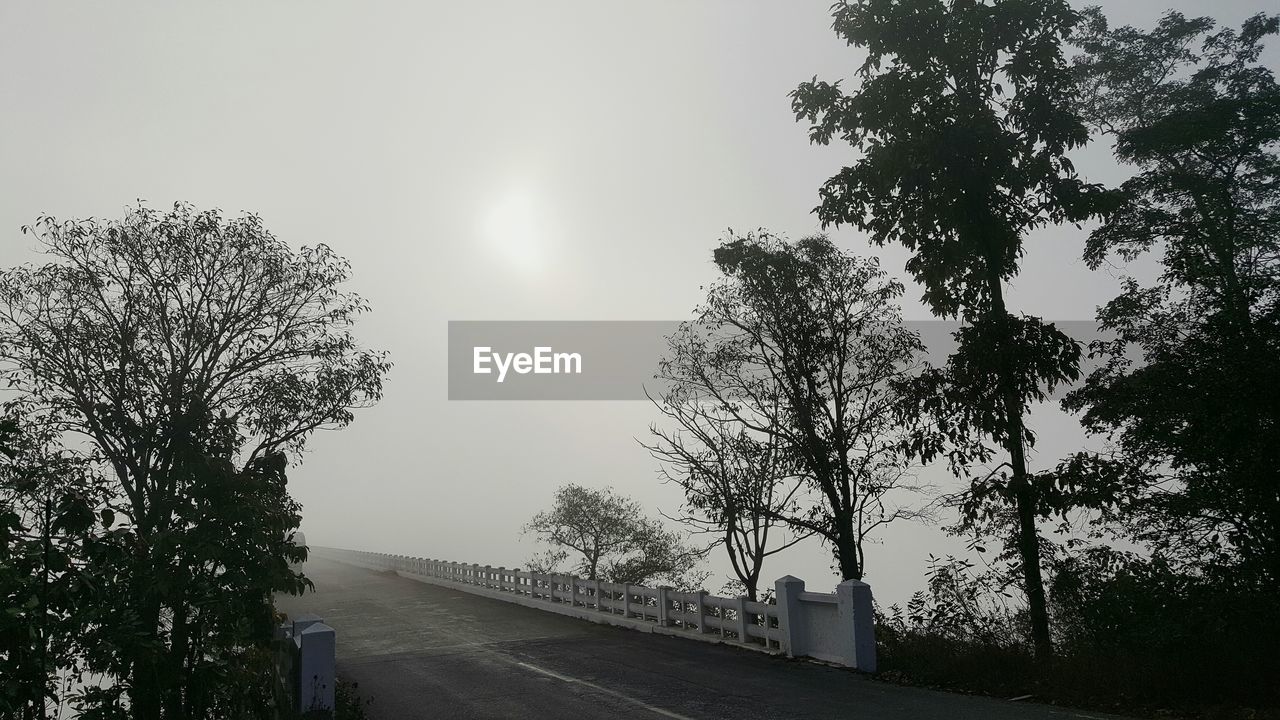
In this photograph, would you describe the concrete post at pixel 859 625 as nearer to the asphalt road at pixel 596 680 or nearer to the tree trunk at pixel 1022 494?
the asphalt road at pixel 596 680

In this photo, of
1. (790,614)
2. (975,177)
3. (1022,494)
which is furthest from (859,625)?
(975,177)

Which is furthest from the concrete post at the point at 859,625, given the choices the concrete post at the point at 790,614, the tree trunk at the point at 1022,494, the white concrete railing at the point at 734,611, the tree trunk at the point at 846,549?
the tree trunk at the point at 846,549

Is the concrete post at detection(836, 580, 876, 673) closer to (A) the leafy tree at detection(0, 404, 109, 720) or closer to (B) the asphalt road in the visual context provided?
(B) the asphalt road

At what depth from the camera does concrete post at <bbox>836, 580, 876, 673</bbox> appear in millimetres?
14219

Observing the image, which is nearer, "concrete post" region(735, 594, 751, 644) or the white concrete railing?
the white concrete railing

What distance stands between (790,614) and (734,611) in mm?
2948

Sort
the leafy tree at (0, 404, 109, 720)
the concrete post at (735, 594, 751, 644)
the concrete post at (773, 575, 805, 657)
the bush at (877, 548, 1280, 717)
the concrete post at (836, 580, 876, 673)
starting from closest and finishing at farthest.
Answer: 1. the leafy tree at (0, 404, 109, 720)
2. the bush at (877, 548, 1280, 717)
3. the concrete post at (836, 580, 876, 673)
4. the concrete post at (773, 575, 805, 657)
5. the concrete post at (735, 594, 751, 644)

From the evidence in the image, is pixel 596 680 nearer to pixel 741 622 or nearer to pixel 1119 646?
pixel 741 622

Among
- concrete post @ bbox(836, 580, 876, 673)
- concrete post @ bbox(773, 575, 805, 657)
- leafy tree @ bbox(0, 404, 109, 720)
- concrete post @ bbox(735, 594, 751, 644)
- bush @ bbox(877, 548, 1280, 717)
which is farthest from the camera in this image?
concrete post @ bbox(735, 594, 751, 644)

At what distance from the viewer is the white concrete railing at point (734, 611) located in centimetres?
1446

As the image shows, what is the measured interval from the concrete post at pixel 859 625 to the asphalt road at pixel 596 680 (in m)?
0.37

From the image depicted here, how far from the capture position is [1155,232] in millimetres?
21625

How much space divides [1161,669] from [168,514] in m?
15.7

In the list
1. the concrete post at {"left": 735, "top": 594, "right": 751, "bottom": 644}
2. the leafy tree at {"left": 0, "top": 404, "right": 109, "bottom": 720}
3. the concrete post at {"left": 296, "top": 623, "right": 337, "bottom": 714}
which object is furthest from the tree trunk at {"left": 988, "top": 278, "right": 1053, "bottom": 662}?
the leafy tree at {"left": 0, "top": 404, "right": 109, "bottom": 720}
